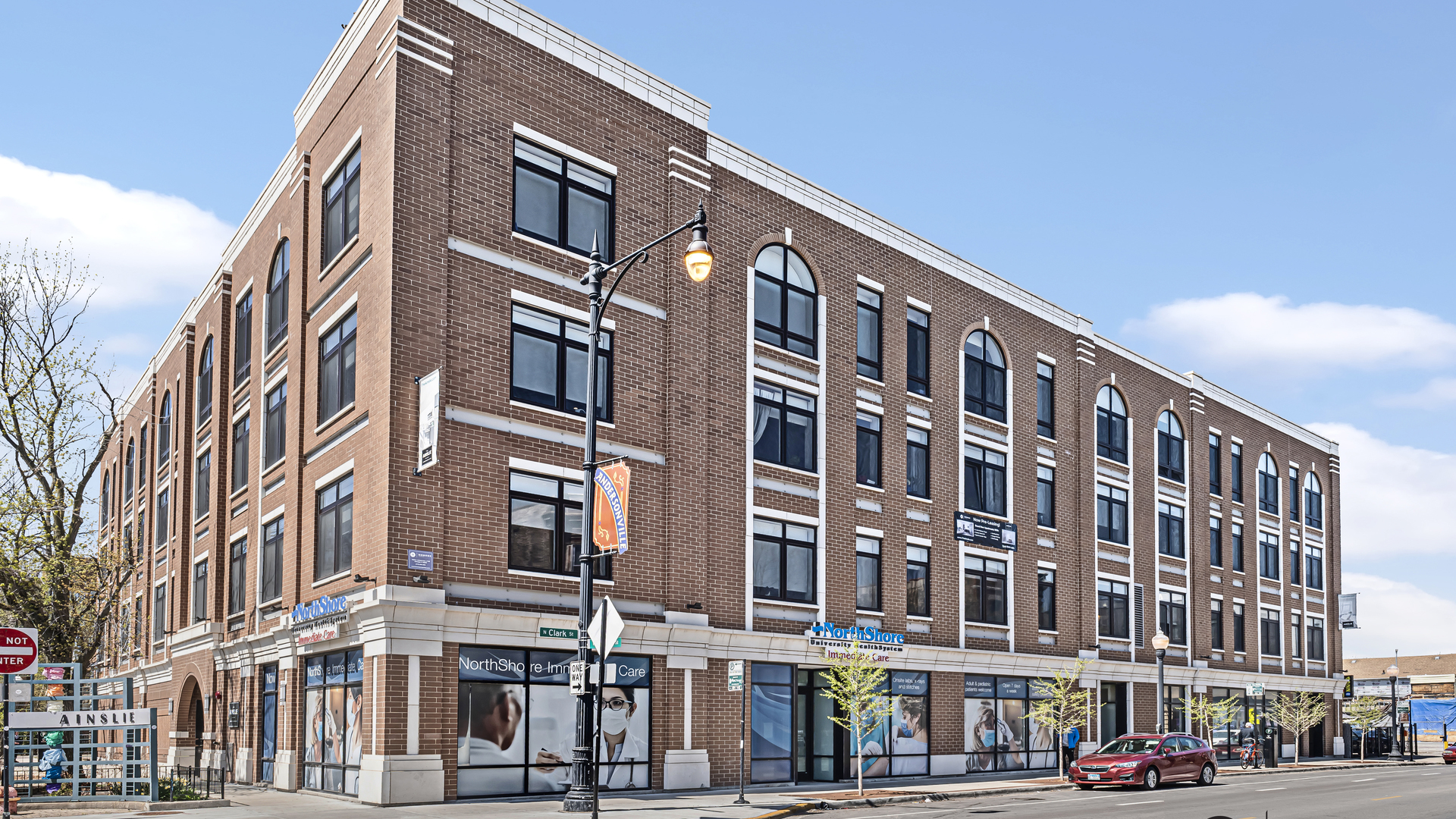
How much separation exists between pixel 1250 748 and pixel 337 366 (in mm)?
37282

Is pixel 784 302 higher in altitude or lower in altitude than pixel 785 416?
higher

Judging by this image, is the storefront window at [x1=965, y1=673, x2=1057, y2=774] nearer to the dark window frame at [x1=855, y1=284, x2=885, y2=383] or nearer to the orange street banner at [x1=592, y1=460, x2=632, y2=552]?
the dark window frame at [x1=855, y1=284, x2=885, y2=383]

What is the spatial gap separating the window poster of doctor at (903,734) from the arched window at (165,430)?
94.7ft

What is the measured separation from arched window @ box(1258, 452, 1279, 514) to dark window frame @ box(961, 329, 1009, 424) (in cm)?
2288

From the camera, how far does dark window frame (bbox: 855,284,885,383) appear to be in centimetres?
3616

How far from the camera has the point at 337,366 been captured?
28141 millimetres

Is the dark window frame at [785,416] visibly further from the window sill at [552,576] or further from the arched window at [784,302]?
the window sill at [552,576]

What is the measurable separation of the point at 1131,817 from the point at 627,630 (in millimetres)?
11025

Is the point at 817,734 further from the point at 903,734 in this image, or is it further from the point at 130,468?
the point at 130,468

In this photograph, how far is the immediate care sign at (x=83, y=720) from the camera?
71.1 feet

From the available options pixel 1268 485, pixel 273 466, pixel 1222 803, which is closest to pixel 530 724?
pixel 273 466

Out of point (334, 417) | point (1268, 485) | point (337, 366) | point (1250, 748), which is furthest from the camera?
point (1268, 485)

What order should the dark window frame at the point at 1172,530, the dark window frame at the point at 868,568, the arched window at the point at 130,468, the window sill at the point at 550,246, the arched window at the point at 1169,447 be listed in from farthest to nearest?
1. the arched window at the point at 130,468
2. the arched window at the point at 1169,447
3. the dark window frame at the point at 1172,530
4. the dark window frame at the point at 868,568
5. the window sill at the point at 550,246

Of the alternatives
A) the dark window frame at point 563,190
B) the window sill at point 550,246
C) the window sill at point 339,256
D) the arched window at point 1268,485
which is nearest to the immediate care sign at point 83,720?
the window sill at point 339,256
